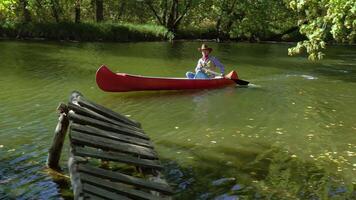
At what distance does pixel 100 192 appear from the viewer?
5.22 meters

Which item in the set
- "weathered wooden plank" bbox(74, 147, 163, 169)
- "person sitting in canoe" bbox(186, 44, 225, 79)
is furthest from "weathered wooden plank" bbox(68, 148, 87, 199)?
"person sitting in canoe" bbox(186, 44, 225, 79)

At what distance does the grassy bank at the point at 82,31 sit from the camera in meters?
32.9

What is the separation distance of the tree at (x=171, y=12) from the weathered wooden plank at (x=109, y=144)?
33351 mm

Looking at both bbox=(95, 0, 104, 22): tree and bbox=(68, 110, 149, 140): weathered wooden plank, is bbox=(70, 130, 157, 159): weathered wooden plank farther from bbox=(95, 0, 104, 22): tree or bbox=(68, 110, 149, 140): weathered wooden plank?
bbox=(95, 0, 104, 22): tree

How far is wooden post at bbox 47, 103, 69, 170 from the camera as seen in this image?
308 inches

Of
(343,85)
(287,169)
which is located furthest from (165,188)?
(343,85)

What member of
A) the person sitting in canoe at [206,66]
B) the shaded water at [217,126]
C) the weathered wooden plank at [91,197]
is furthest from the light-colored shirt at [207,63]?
the weathered wooden plank at [91,197]

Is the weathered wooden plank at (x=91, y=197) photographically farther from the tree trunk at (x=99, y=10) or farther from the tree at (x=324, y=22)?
the tree trunk at (x=99, y=10)

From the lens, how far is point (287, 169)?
355 inches

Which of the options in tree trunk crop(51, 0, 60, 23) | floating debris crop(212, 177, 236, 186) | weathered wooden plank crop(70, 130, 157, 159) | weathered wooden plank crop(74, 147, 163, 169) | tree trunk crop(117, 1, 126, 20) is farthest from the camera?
tree trunk crop(117, 1, 126, 20)

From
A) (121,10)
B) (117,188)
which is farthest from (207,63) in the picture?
(121,10)

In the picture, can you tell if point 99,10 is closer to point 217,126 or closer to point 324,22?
point 324,22

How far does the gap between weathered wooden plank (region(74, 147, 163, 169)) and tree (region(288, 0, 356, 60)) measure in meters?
6.13

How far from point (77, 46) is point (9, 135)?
66.2 feet
